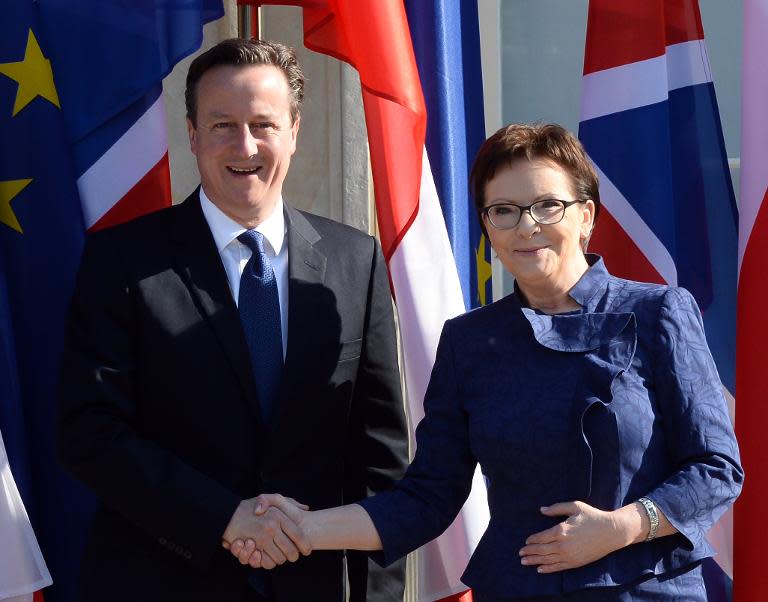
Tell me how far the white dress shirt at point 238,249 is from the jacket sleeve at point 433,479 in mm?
357

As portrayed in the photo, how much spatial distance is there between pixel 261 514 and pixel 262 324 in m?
0.41

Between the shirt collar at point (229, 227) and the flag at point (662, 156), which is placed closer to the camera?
the shirt collar at point (229, 227)

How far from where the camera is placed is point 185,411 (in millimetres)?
2541

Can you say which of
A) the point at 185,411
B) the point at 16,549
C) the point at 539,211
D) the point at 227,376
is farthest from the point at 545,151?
the point at 16,549

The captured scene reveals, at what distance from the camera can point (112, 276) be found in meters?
2.55

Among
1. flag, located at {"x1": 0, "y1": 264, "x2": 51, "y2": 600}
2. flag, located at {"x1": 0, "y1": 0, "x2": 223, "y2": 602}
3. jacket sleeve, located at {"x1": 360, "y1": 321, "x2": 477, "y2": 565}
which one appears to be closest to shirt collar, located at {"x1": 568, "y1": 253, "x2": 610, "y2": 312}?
jacket sleeve, located at {"x1": 360, "y1": 321, "x2": 477, "y2": 565}

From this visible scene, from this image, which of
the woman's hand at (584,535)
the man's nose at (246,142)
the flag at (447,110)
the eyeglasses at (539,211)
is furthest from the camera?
the flag at (447,110)

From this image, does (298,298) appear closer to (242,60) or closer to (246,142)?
(246,142)

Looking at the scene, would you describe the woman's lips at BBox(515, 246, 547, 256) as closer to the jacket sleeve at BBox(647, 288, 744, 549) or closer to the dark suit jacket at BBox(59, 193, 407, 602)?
the jacket sleeve at BBox(647, 288, 744, 549)

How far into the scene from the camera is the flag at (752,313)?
9.70 ft

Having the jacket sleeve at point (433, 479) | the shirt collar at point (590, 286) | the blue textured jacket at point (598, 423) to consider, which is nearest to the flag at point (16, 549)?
the jacket sleeve at point (433, 479)

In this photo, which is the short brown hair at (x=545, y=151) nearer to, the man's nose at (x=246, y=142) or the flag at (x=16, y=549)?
the man's nose at (x=246, y=142)

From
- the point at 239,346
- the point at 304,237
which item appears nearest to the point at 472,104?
the point at 304,237

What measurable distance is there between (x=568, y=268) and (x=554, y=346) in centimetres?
18
